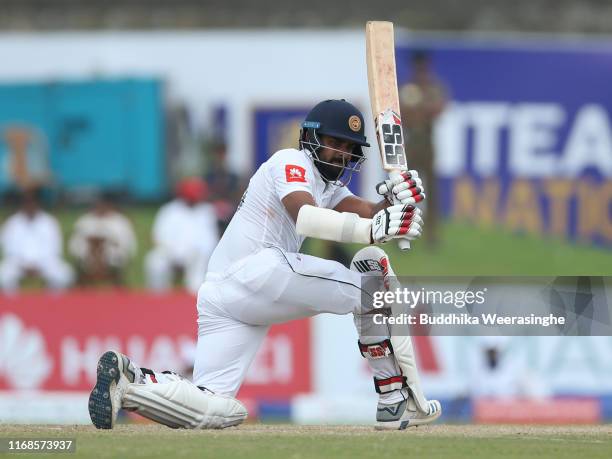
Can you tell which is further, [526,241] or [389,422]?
[526,241]

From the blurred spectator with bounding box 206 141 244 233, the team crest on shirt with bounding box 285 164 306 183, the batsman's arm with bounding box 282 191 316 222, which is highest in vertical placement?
the blurred spectator with bounding box 206 141 244 233

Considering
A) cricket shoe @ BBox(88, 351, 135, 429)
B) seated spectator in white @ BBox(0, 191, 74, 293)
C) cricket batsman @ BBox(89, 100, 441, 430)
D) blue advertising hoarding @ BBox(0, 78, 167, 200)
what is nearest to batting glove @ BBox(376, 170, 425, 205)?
cricket batsman @ BBox(89, 100, 441, 430)

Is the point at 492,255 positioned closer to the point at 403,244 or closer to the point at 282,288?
the point at 282,288

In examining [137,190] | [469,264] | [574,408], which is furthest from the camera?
[137,190]

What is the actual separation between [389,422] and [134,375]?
1.36 metres

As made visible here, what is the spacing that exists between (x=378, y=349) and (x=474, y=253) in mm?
8693

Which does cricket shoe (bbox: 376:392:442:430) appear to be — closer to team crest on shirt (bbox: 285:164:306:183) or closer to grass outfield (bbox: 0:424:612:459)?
grass outfield (bbox: 0:424:612:459)

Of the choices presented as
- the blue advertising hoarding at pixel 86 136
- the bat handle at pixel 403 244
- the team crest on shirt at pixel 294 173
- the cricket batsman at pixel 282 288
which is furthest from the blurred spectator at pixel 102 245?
the bat handle at pixel 403 244

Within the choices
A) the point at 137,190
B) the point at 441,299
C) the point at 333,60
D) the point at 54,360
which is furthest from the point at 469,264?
the point at 441,299

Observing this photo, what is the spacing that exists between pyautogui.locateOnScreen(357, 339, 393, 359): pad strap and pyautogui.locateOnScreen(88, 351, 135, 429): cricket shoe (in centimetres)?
121

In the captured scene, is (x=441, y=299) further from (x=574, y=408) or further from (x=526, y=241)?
(x=526, y=241)

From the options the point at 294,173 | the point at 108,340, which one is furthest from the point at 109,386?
the point at 108,340

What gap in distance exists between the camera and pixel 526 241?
15.9 m

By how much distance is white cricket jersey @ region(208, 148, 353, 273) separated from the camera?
22.4 ft
